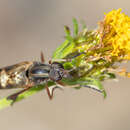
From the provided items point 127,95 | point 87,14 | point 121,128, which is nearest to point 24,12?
point 87,14

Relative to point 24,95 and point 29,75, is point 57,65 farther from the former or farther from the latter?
point 24,95


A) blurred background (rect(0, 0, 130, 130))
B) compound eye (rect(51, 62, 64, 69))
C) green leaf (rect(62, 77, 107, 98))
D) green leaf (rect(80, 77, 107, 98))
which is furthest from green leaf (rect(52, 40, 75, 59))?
blurred background (rect(0, 0, 130, 130))

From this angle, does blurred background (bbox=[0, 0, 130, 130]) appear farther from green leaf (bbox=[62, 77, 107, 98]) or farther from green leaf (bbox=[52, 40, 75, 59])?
green leaf (bbox=[62, 77, 107, 98])

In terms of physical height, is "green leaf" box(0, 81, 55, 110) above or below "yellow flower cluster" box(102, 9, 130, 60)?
below

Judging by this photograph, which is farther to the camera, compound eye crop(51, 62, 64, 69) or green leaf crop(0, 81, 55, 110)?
compound eye crop(51, 62, 64, 69)

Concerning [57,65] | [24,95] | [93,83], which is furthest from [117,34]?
[24,95]

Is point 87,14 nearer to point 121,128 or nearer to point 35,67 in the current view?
point 121,128
